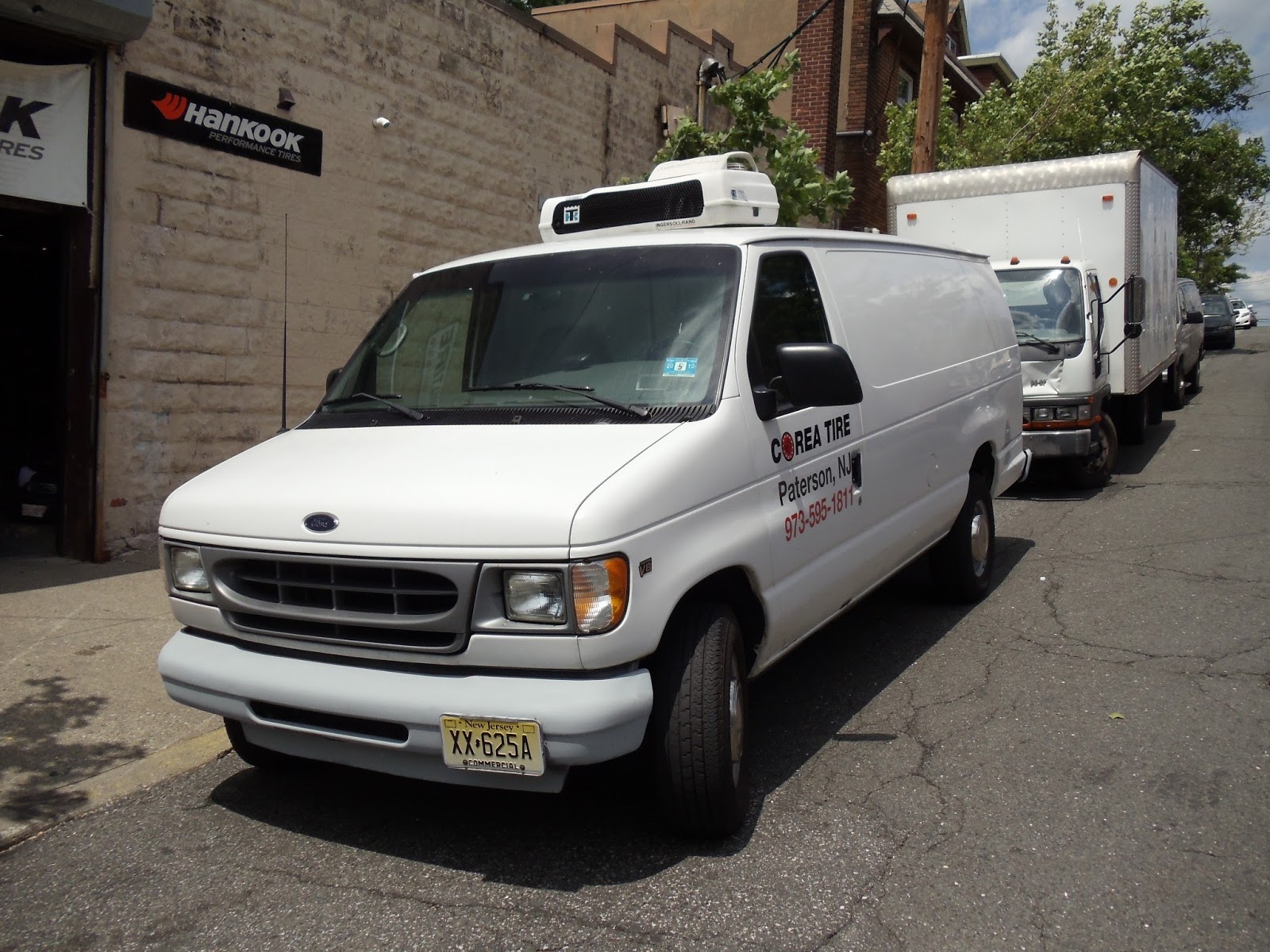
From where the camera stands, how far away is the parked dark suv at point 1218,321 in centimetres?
3400

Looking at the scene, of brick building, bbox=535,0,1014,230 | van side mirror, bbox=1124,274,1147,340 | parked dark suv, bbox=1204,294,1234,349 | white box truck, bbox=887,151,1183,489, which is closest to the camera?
white box truck, bbox=887,151,1183,489

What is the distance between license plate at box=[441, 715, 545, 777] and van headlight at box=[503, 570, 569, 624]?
31cm

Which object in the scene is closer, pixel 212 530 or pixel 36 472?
pixel 212 530

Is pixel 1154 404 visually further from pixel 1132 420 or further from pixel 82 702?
pixel 82 702

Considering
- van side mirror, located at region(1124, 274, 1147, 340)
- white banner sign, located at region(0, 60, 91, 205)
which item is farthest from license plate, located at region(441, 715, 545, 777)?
van side mirror, located at region(1124, 274, 1147, 340)

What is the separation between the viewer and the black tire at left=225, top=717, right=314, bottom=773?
14.3 ft

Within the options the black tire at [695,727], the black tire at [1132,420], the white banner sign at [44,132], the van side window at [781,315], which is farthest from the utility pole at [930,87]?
the black tire at [695,727]

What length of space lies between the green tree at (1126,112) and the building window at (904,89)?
1.25 meters

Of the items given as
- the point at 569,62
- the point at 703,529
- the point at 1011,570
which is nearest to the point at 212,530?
the point at 703,529

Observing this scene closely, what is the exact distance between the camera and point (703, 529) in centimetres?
382

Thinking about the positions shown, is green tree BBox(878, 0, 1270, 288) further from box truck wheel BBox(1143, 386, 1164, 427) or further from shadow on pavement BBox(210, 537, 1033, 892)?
shadow on pavement BBox(210, 537, 1033, 892)

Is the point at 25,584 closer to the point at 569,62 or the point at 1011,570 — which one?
the point at 1011,570

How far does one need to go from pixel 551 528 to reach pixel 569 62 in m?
10.4

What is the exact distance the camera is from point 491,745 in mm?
3396
